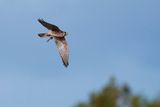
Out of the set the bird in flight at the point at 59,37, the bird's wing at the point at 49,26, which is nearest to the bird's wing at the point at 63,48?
the bird in flight at the point at 59,37

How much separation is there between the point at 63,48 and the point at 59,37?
489 millimetres

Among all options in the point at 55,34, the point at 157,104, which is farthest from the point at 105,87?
the point at 55,34

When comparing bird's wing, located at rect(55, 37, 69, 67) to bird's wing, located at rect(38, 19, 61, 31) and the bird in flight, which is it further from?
bird's wing, located at rect(38, 19, 61, 31)

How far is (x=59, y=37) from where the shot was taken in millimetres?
35312

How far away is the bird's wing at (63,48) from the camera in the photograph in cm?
3443

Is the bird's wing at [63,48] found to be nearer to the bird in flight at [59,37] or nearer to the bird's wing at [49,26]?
the bird in flight at [59,37]

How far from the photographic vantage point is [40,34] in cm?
3456

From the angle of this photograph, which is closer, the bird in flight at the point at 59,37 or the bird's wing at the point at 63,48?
the bird in flight at the point at 59,37

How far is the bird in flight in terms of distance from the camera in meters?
34.2

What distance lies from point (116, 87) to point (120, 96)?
1.28 meters

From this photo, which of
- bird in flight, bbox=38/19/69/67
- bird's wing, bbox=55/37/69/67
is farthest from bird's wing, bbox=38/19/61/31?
bird's wing, bbox=55/37/69/67

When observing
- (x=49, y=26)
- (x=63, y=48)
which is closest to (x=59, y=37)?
(x=63, y=48)

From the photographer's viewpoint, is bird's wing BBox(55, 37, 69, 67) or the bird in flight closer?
the bird in flight

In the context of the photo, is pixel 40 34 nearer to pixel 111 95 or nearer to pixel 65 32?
pixel 65 32
